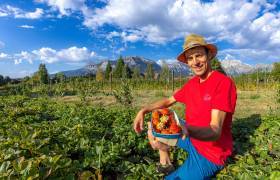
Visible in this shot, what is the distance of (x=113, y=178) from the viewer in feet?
12.0

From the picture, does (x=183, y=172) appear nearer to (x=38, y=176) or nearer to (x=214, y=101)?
(x=214, y=101)

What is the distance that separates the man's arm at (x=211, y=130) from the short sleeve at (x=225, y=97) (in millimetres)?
51

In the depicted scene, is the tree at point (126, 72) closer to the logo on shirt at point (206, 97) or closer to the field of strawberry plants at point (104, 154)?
the field of strawberry plants at point (104, 154)

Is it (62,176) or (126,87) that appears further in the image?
(126,87)

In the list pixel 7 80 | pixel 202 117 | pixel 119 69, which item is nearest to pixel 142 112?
pixel 202 117

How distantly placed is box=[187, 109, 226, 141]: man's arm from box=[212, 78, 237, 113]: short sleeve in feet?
0.17

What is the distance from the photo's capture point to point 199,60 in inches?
131

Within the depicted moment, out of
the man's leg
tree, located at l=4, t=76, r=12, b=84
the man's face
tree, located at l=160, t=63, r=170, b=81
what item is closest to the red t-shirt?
the man's face

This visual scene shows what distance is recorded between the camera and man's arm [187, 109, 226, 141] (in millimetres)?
2619

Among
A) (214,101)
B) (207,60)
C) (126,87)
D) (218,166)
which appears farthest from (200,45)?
(126,87)

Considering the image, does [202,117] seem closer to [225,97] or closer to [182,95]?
[225,97]

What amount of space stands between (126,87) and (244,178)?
9152 millimetres

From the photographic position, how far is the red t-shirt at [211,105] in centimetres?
293

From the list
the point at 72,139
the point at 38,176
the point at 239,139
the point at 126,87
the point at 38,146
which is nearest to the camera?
the point at 38,176
